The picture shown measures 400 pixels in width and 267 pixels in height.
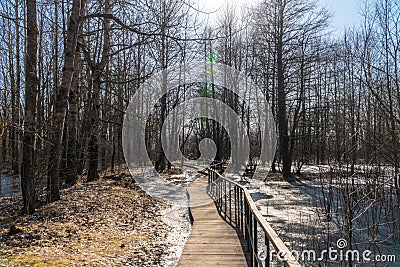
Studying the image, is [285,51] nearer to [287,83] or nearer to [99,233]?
[287,83]

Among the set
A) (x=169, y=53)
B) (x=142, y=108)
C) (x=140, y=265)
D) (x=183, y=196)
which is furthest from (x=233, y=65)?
(x=140, y=265)

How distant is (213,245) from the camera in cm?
505

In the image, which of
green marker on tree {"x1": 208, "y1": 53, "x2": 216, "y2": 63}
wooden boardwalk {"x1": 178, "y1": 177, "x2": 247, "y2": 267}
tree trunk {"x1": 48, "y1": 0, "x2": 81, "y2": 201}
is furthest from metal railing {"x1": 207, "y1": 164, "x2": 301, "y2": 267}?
green marker on tree {"x1": 208, "y1": 53, "x2": 216, "y2": 63}

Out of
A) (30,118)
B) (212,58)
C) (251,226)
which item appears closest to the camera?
(251,226)

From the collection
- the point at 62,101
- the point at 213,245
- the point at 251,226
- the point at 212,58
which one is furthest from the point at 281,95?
the point at 251,226

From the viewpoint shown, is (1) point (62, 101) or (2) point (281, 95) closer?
(1) point (62, 101)

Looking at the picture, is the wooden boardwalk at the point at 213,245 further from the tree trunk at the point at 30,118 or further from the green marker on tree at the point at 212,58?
the green marker on tree at the point at 212,58

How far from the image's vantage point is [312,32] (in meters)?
15.4

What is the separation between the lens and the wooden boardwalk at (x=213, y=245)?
4.34 meters

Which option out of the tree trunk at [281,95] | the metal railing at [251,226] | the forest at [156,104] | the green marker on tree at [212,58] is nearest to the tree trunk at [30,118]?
the forest at [156,104]

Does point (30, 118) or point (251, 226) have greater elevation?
point (30, 118)

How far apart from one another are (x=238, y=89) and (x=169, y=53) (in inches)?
309

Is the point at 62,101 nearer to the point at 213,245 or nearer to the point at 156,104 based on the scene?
the point at 213,245

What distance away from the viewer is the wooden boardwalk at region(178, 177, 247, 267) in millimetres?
4336
